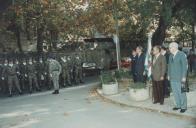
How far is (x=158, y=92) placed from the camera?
16.3 meters

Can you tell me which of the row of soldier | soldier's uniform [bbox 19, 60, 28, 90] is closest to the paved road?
the row of soldier

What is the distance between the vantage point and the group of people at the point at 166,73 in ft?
47.1

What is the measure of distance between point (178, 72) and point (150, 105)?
2358mm

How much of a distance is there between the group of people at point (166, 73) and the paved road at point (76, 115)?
2.60 ft

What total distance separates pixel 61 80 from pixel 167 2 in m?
6.83

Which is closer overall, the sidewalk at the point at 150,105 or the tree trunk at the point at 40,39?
the sidewalk at the point at 150,105

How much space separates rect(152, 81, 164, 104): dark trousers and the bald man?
1.47 metres

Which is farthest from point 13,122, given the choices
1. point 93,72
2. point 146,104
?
point 93,72

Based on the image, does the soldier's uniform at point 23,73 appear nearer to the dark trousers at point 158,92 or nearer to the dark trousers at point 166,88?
the dark trousers at point 166,88

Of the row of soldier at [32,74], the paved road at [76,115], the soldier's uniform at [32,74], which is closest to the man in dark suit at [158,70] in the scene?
the paved road at [76,115]

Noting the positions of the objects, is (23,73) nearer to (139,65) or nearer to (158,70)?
(139,65)

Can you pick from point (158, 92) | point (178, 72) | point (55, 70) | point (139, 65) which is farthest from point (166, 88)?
point (55, 70)

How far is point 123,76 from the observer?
26328 millimetres

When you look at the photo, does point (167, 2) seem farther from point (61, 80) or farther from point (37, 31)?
point (37, 31)
